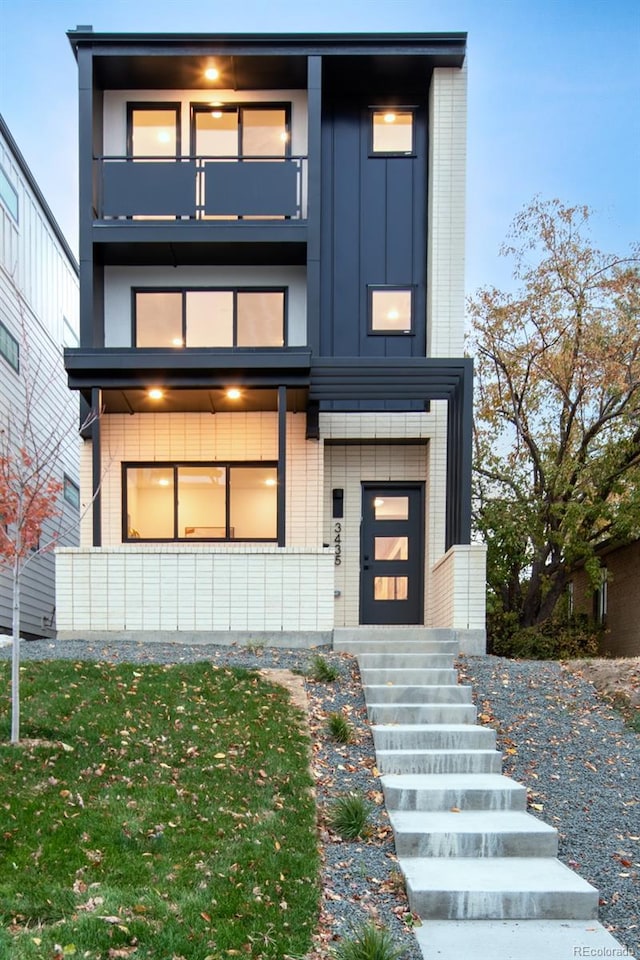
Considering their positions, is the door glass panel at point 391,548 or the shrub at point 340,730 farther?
the door glass panel at point 391,548

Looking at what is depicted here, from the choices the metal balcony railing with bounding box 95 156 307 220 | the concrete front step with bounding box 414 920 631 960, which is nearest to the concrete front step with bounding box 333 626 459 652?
the concrete front step with bounding box 414 920 631 960

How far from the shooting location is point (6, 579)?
14.1 metres

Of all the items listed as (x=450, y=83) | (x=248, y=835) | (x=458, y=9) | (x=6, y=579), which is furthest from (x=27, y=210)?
(x=458, y=9)

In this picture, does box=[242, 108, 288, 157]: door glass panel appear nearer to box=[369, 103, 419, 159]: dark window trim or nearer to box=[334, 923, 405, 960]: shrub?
box=[369, 103, 419, 159]: dark window trim

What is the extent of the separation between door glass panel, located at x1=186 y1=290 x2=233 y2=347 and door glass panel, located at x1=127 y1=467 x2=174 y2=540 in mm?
2205

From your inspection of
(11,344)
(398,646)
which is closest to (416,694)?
(398,646)

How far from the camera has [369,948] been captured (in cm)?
364

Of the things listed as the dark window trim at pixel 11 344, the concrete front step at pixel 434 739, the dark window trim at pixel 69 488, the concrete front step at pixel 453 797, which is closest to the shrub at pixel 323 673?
the concrete front step at pixel 434 739

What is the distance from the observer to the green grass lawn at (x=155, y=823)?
3803 mm

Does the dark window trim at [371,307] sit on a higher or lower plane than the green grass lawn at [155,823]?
higher

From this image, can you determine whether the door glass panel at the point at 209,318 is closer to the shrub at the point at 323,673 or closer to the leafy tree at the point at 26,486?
the leafy tree at the point at 26,486

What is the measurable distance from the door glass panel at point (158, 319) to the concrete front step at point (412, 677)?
21.9 feet

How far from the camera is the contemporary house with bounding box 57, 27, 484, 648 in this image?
11492 mm

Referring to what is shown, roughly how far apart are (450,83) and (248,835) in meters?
11.7
